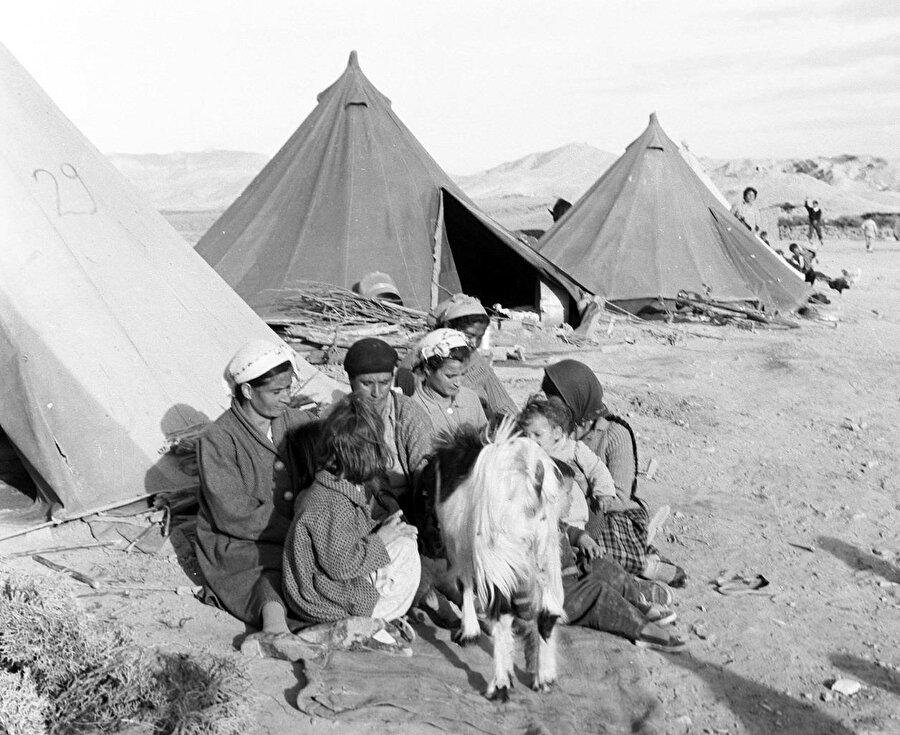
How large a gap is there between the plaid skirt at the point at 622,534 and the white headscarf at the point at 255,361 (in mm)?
1435

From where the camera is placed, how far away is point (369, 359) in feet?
13.5

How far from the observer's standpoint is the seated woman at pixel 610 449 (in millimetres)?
4258

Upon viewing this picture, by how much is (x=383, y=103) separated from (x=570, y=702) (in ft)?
30.2

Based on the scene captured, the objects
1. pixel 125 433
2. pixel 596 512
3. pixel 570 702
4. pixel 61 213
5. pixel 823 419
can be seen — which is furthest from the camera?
pixel 823 419

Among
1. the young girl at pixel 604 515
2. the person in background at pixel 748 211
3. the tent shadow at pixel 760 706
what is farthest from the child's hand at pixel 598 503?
the person in background at pixel 748 211

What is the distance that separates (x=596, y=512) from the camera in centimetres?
426

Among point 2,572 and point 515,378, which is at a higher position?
point 2,572

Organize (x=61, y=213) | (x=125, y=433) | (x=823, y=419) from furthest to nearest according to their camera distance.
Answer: (x=823, y=419) < (x=61, y=213) < (x=125, y=433)

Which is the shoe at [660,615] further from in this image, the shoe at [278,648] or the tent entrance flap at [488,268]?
the tent entrance flap at [488,268]

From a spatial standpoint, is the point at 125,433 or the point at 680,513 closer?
the point at 125,433

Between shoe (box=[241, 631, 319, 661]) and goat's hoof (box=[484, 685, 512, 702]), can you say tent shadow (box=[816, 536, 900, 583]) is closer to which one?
goat's hoof (box=[484, 685, 512, 702])

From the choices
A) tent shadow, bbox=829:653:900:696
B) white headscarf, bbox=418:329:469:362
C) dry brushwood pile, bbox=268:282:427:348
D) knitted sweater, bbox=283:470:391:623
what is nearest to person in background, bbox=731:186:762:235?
dry brushwood pile, bbox=268:282:427:348

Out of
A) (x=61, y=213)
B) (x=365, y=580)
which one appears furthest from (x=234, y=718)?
(x=61, y=213)

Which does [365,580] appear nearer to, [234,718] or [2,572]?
[234,718]
